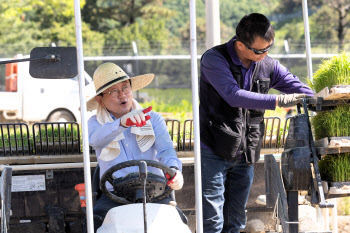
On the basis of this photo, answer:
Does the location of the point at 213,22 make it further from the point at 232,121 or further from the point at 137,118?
the point at 137,118

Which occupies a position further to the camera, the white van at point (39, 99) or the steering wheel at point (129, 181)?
the white van at point (39, 99)

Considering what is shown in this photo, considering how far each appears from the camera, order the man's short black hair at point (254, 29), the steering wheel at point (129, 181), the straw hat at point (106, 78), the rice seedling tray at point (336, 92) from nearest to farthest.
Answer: the rice seedling tray at point (336, 92), the steering wheel at point (129, 181), the man's short black hair at point (254, 29), the straw hat at point (106, 78)

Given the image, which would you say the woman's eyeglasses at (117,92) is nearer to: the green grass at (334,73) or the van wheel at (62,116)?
the green grass at (334,73)

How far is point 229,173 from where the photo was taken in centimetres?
414

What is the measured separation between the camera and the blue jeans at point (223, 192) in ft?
12.9

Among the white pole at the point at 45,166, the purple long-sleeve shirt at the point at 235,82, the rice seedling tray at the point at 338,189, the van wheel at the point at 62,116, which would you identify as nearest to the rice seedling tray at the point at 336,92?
the purple long-sleeve shirt at the point at 235,82

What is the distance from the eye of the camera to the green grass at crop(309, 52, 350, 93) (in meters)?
3.52

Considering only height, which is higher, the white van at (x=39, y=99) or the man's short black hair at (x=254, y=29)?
the man's short black hair at (x=254, y=29)

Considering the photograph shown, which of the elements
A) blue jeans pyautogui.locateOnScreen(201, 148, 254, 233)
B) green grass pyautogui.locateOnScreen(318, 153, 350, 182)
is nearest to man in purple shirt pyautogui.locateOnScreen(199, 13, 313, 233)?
blue jeans pyautogui.locateOnScreen(201, 148, 254, 233)

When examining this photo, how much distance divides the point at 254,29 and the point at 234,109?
54 cm

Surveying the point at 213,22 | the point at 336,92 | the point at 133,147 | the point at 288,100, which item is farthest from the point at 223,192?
the point at 213,22

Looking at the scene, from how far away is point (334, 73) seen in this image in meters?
3.56

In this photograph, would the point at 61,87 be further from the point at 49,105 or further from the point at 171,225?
the point at 171,225

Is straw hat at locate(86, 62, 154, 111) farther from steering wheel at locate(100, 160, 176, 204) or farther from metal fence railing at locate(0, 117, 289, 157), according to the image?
steering wheel at locate(100, 160, 176, 204)
